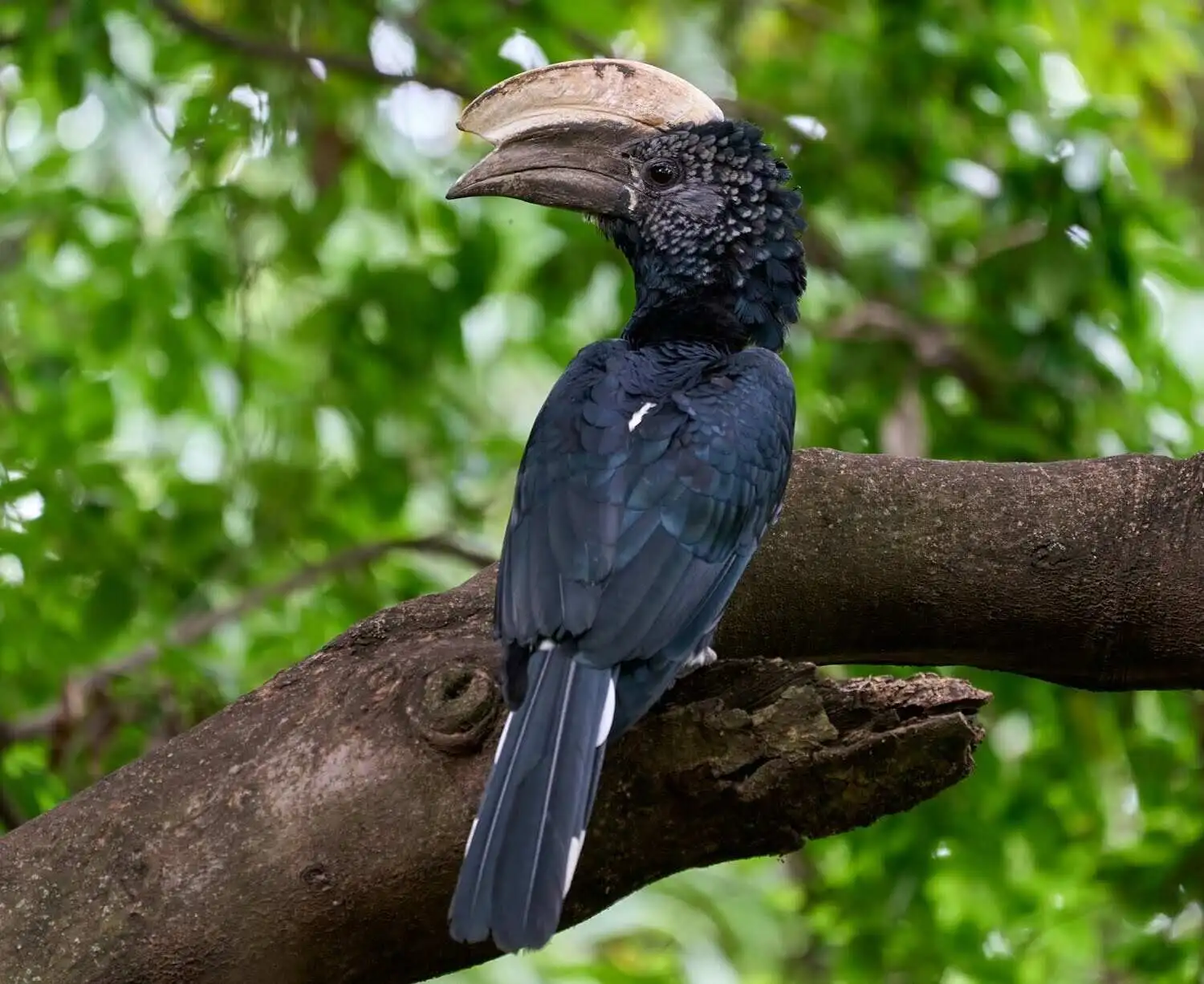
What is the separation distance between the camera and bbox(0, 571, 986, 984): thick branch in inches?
91.3

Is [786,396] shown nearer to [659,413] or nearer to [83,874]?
[659,413]

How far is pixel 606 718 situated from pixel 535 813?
0.74ft

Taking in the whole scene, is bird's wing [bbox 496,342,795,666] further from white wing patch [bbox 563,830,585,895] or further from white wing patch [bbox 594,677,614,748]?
white wing patch [bbox 563,830,585,895]

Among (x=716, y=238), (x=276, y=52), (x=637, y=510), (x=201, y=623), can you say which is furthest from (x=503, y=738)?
(x=276, y=52)

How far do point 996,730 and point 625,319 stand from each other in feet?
6.08

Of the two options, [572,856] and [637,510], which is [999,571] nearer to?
[637,510]

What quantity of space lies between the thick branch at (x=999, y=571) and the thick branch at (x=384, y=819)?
1.55ft

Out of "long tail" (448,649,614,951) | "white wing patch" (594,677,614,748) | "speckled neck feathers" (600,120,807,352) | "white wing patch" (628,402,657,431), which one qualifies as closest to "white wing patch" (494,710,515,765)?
"long tail" (448,649,614,951)

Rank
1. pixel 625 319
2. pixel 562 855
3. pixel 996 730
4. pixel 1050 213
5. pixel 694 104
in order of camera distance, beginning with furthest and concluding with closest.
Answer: pixel 996 730 < pixel 625 319 < pixel 1050 213 < pixel 694 104 < pixel 562 855

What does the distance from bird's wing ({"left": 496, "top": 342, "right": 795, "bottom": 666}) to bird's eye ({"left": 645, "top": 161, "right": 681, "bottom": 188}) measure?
0.72 m

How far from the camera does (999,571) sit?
9.38 feet

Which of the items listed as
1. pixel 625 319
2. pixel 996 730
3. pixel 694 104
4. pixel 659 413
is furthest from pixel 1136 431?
pixel 659 413

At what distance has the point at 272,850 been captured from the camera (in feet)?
7.73

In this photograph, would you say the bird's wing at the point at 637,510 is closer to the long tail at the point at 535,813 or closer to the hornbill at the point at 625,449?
the hornbill at the point at 625,449
